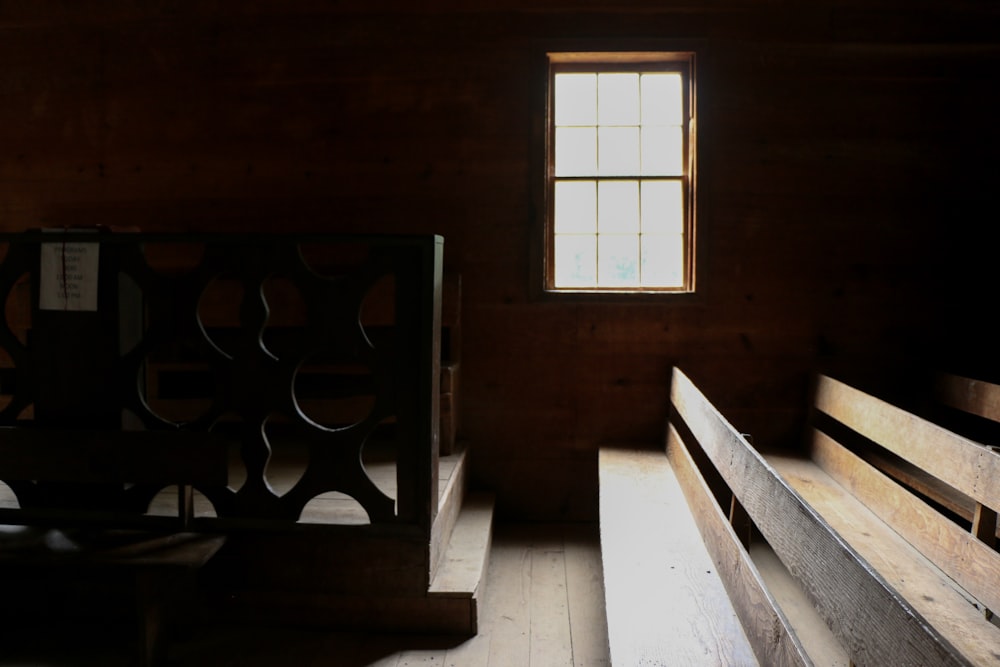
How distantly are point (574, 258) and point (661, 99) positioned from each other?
3.12ft

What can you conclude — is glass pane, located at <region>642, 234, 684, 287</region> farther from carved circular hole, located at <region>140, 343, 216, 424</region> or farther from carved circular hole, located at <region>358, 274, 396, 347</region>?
carved circular hole, located at <region>140, 343, 216, 424</region>

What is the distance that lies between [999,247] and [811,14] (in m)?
1.48

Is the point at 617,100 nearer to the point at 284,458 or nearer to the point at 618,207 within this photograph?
the point at 618,207

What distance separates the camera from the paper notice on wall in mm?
2396

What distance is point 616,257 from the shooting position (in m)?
3.76

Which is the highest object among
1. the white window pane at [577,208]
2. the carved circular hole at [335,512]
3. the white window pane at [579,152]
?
the white window pane at [579,152]

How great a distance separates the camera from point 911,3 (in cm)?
353

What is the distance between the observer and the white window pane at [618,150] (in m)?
3.76

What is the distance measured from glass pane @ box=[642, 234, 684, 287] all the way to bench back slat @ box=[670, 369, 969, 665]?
1.90m

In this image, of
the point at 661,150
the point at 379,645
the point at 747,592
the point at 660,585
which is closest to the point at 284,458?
the point at 379,645

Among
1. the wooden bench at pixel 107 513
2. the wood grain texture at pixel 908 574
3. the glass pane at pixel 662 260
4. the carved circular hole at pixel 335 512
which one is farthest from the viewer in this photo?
the glass pane at pixel 662 260

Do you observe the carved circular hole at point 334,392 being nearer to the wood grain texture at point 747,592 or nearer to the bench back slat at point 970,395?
the wood grain texture at point 747,592

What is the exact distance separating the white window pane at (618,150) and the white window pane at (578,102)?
0.34ft

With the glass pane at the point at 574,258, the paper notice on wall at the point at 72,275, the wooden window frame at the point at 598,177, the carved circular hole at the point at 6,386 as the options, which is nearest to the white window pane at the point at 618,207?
the glass pane at the point at 574,258
